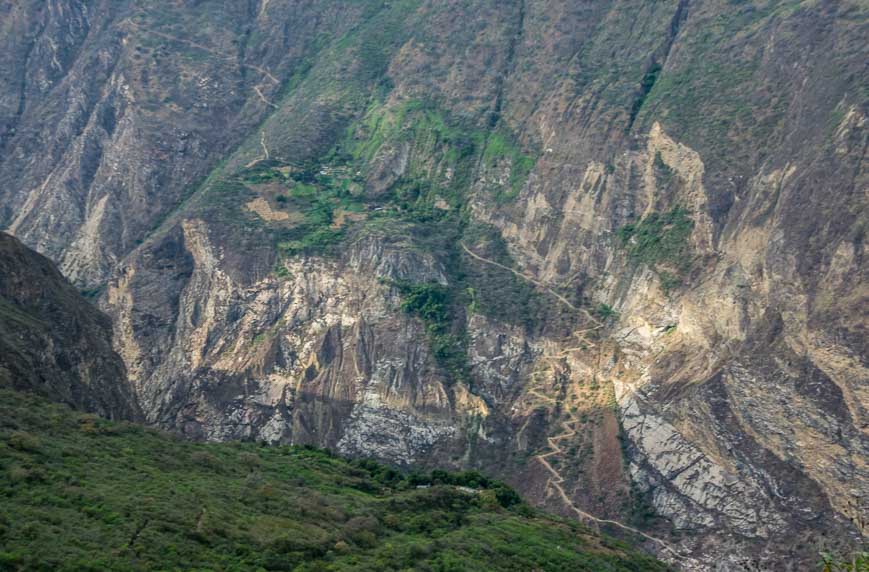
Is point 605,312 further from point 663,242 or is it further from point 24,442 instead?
point 24,442

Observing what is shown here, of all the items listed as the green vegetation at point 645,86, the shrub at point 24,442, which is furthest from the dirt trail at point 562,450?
the shrub at point 24,442

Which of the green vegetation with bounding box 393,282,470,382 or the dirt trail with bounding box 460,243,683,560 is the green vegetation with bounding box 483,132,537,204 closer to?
the dirt trail with bounding box 460,243,683,560

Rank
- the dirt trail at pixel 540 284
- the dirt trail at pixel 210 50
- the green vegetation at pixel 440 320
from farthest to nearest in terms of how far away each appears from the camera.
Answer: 1. the dirt trail at pixel 210 50
2. the dirt trail at pixel 540 284
3. the green vegetation at pixel 440 320

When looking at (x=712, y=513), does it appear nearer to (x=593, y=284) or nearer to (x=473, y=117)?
(x=593, y=284)

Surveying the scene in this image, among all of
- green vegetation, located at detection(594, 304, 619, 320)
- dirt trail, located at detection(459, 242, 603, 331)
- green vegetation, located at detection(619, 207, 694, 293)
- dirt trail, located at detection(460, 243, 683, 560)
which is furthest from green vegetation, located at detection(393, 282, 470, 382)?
green vegetation, located at detection(619, 207, 694, 293)

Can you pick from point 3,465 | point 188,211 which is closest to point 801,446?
point 3,465

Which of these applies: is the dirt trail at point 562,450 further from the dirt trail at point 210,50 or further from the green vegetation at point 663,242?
the dirt trail at point 210,50
